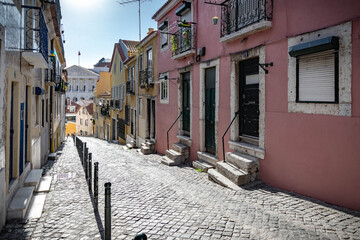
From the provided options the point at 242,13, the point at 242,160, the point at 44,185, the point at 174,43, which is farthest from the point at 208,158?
the point at 174,43

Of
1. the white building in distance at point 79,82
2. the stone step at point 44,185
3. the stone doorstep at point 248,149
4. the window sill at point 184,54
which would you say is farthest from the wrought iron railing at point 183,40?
the white building in distance at point 79,82

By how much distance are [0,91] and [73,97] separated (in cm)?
7307

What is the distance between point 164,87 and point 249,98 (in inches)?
278

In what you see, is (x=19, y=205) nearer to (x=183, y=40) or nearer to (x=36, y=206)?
(x=36, y=206)

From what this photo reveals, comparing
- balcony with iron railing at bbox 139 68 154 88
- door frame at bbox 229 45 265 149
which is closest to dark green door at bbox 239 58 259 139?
door frame at bbox 229 45 265 149

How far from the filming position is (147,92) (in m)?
16.9

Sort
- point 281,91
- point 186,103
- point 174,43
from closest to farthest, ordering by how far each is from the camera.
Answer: point 281,91 < point 186,103 < point 174,43

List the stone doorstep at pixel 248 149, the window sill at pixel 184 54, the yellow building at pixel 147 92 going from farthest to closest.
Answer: the yellow building at pixel 147 92 → the window sill at pixel 184 54 → the stone doorstep at pixel 248 149

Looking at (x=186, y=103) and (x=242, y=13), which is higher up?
(x=242, y=13)

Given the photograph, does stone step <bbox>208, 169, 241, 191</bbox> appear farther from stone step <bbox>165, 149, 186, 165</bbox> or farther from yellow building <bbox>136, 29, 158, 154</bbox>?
yellow building <bbox>136, 29, 158, 154</bbox>

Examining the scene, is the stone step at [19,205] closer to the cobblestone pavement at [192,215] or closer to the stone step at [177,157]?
the cobblestone pavement at [192,215]

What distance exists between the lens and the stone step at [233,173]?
6791 mm

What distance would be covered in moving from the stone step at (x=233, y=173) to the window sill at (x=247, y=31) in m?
3.48

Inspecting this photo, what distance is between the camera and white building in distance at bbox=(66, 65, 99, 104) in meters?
72.9
